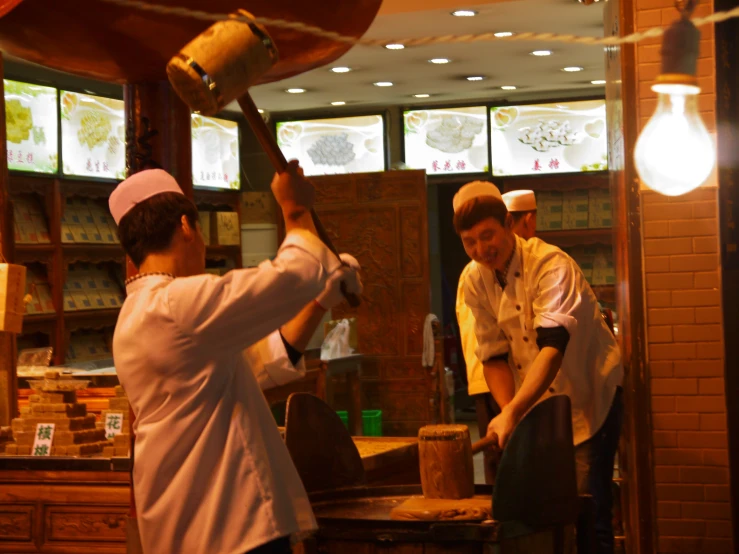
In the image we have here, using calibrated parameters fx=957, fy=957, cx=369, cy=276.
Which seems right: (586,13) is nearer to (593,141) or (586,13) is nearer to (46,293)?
(593,141)

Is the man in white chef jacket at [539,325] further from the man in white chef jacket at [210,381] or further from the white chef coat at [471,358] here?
the man in white chef jacket at [210,381]

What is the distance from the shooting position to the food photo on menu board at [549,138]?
30.7 ft

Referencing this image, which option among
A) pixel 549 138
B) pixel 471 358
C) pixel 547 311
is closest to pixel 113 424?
pixel 471 358

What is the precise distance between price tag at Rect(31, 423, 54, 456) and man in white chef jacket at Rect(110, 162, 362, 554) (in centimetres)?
188

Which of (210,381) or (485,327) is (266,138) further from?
(485,327)

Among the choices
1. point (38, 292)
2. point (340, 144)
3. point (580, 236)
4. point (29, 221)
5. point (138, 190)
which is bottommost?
point (38, 292)

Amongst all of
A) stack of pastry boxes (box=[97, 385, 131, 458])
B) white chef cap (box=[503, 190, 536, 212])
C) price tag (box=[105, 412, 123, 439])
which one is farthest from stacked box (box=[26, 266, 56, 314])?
white chef cap (box=[503, 190, 536, 212])

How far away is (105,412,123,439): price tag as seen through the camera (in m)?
3.79

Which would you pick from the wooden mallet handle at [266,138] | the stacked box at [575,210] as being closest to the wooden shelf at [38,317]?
the stacked box at [575,210]

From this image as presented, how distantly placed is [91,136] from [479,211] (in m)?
5.44

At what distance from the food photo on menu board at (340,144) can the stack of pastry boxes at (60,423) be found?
640cm

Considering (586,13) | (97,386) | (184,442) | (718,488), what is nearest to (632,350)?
(718,488)

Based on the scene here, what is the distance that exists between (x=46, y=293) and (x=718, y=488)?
5292 millimetres

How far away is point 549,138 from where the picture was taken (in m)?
9.53
